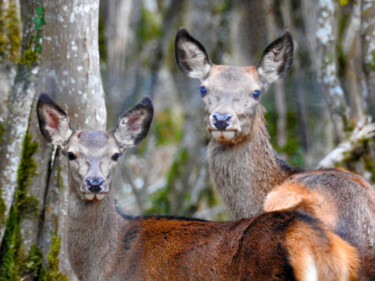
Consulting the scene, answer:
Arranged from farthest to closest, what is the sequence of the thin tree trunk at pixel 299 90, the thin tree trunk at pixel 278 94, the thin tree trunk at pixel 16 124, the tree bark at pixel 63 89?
the thin tree trunk at pixel 278 94, the thin tree trunk at pixel 299 90, the thin tree trunk at pixel 16 124, the tree bark at pixel 63 89

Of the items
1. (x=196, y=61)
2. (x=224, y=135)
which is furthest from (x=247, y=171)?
(x=196, y=61)

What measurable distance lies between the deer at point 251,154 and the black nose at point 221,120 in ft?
0.04

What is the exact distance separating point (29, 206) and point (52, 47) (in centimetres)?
214

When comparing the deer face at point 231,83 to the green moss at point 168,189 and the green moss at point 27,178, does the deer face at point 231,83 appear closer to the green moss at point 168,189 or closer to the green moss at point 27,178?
the green moss at point 27,178

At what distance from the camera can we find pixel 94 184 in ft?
23.7

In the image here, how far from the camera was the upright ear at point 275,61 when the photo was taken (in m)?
9.20

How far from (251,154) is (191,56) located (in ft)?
5.63

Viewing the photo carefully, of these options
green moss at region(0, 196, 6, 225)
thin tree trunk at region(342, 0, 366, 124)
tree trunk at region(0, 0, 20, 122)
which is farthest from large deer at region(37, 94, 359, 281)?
thin tree trunk at region(342, 0, 366, 124)

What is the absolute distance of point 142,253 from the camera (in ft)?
24.1

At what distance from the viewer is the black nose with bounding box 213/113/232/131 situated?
8362mm

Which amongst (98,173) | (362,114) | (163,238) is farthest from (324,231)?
(362,114)

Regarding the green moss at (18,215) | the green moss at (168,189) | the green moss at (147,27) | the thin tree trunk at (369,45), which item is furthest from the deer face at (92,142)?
the green moss at (147,27)

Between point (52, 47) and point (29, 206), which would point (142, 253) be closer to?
point (29, 206)

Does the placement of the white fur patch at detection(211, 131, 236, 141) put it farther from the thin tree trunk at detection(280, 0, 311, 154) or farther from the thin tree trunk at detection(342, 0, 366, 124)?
the thin tree trunk at detection(280, 0, 311, 154)
